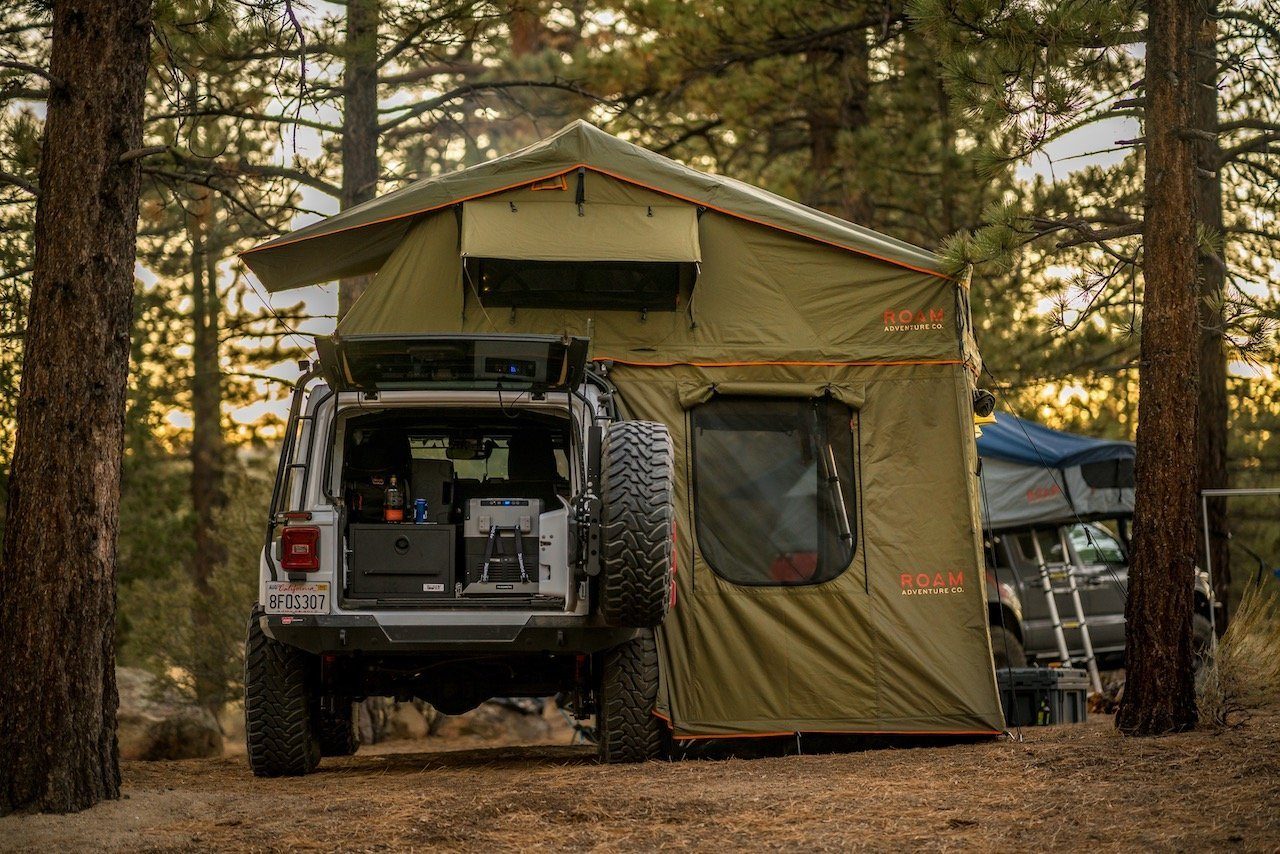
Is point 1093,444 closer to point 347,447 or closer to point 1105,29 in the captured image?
point 1105,29

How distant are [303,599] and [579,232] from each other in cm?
276

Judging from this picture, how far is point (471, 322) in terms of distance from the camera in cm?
841

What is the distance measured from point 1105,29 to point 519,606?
4382 millimetres

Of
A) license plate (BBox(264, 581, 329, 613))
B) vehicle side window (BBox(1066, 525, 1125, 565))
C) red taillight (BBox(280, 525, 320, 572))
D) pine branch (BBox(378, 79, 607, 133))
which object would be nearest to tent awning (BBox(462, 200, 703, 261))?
red taillight (BBox(280, 525, 320, 572))

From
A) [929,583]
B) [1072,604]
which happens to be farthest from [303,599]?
[1072,604]

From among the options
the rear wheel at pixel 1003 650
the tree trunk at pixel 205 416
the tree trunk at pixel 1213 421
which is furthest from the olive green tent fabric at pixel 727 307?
the tree trunk at pixel 205 416

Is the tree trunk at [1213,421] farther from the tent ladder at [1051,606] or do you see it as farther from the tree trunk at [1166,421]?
the tree trunk at [1166,421]

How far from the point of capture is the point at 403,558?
7070 mm

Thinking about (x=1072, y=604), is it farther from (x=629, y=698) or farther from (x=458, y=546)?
(x=458, y=546)

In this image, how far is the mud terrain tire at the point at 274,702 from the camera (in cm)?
731

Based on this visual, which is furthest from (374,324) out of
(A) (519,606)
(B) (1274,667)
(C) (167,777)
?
(B) (1274,667)

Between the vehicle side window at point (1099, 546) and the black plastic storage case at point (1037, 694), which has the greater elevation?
the vehicle side window at point (1099, 546)

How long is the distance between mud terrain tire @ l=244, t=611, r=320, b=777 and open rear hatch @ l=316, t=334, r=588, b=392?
1.46 metres

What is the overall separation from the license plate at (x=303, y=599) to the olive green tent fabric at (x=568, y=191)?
247 cm
